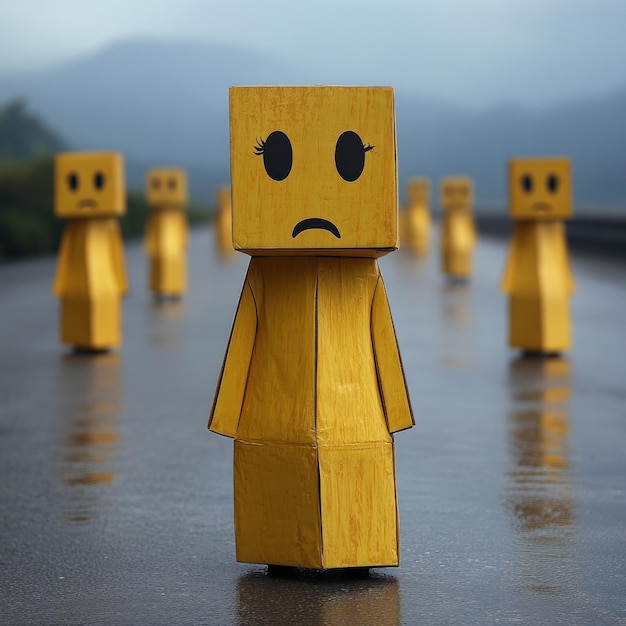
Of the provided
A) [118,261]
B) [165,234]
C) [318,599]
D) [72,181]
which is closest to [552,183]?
[118,261]

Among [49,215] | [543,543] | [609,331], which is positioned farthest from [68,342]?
[49,215]

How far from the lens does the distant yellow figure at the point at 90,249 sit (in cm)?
1397

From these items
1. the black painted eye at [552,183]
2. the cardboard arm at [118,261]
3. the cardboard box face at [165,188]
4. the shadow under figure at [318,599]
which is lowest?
the shadow under figure at [318,599]

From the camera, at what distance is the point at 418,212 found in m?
38.1

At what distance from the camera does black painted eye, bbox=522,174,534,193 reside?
45.1 feet

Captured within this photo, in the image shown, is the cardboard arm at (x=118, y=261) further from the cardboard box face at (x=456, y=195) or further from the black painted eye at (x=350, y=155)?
the cardboard box face at (x=456, y=195)

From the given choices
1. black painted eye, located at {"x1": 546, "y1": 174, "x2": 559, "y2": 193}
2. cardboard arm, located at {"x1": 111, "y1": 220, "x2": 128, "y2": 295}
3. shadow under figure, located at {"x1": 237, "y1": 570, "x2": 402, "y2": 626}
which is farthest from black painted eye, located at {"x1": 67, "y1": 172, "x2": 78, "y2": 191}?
shadow under figure, located at {"x1": 237, "y1": 570, "x2": 402, "y2": 626}

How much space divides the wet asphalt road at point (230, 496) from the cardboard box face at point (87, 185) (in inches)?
63.1

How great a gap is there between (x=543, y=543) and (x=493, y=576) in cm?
66

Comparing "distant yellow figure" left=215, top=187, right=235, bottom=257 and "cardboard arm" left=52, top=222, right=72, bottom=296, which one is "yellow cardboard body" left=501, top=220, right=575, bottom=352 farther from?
"distant yellow figure" left=215, top=187, right=235, bottom=257

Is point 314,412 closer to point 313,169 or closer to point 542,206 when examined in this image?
point 313,169

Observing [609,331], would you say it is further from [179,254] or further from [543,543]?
[543,543]

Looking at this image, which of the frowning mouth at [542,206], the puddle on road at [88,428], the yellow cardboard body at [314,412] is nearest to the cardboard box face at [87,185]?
the puddle on road at [88,428]

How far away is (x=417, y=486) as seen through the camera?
301 inches
